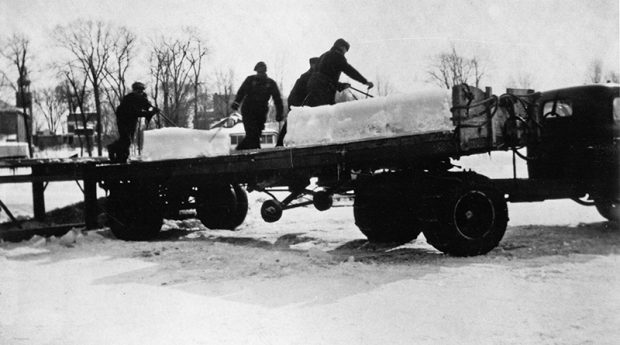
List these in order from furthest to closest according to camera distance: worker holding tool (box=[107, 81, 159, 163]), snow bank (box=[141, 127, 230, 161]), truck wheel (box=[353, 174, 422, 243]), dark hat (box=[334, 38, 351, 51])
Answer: worker holding tool (box=[107, 81, 159, 163]), snow bank (box=[141, 127, 230, 161]), dark hat (box=[334, 38, 351, 51]), truck wheel (box=[353, 174, 422, 243])

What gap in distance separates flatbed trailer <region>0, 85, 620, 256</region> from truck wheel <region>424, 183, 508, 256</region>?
0.01 m

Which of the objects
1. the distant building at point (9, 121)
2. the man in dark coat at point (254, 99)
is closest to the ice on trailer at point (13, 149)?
the distant building at point (9, 121)

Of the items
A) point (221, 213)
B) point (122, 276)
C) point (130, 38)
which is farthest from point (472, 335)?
point (130, 38)

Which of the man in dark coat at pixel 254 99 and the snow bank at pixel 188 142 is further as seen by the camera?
the man in dark coat at pixel 254 99

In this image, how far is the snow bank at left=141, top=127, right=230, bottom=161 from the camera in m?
9.02

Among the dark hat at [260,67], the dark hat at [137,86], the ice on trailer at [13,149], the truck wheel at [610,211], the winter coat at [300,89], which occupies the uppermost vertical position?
the dark hat at [260,67]

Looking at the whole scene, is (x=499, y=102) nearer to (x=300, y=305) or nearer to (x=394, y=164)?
(x=394, y=164)

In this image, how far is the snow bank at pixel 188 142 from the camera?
355 inches

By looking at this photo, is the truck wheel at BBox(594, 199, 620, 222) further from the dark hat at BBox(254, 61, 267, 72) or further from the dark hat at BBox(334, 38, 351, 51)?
the dark hat at BBox(254, 61, 267, 72)

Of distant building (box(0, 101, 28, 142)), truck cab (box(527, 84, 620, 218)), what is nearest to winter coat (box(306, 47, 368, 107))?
truck cab (box(527, 84, 620, 218))

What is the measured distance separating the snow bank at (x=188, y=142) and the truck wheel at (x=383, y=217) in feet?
8.19

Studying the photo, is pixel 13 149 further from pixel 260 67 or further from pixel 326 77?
pixel 326 77

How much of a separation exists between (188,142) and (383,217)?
3231mm

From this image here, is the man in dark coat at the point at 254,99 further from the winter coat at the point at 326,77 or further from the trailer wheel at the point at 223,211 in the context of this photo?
the winter coat at the point at 326,77
